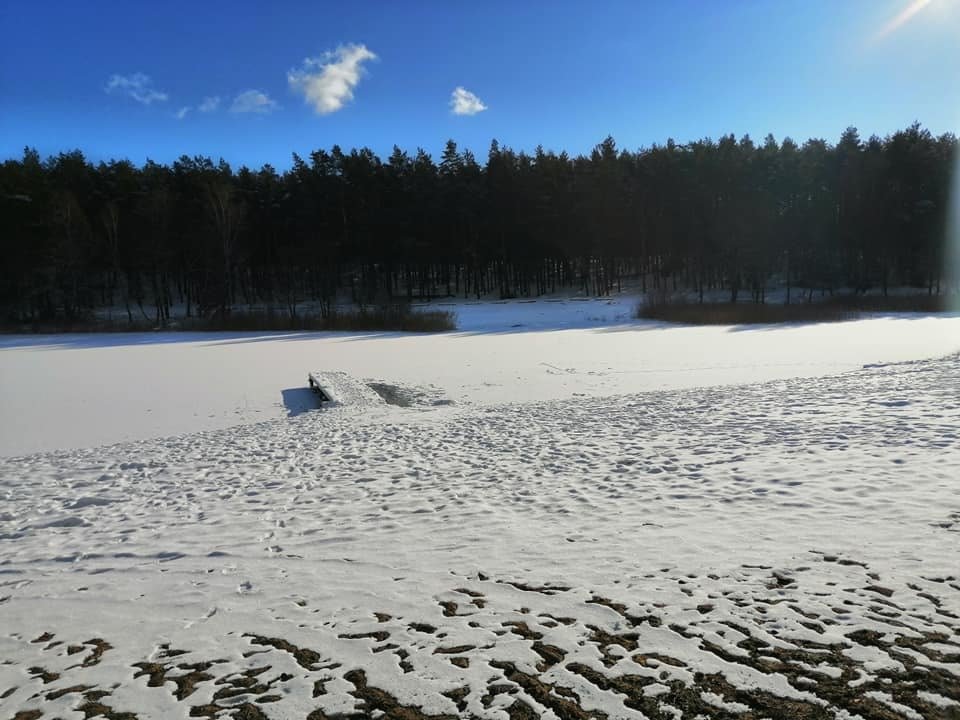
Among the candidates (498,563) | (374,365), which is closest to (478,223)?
(374,365)

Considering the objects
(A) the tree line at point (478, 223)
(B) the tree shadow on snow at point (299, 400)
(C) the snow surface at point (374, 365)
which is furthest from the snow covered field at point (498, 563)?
(A) the tree line at point (478, 223)

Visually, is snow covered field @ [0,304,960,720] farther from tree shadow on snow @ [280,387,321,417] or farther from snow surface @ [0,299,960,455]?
tree shadow on snow @ [280,387,321,417]

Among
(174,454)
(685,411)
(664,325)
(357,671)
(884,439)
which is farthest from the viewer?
(664,325)

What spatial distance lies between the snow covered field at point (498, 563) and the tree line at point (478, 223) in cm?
4056

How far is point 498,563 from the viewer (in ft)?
14.3

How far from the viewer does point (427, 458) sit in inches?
301

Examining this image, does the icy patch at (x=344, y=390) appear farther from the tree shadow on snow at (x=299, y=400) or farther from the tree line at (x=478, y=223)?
the tree line at (x=478, y=223)

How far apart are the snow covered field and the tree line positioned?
40.6 metres

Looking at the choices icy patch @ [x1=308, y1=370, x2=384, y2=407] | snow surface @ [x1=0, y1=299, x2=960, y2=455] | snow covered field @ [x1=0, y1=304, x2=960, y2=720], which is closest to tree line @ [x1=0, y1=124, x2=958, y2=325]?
snow surface @ [x1=0, y1=299, x2=960, y2=455]

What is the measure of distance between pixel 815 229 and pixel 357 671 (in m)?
54.4

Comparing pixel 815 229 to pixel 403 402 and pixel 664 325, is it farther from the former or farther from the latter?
pixel 403 402

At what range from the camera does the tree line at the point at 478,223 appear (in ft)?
151

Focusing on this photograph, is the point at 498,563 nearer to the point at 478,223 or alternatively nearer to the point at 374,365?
the point at 374,365

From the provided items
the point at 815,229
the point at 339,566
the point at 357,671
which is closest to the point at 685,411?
the point at 339,566
